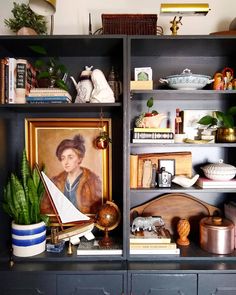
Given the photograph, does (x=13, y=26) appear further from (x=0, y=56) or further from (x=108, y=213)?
(x=108, y=213)

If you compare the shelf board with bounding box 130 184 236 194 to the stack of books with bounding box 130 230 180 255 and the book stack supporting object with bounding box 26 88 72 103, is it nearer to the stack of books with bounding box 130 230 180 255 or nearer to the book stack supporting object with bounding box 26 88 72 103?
the stack of books with bounding box 130 230 180 255

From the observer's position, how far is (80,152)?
1.64 meters

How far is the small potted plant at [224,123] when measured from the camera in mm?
1385

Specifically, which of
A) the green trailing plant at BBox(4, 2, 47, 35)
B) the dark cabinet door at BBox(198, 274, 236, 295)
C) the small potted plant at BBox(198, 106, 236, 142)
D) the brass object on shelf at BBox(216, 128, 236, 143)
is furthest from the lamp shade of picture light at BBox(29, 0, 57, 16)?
the dark cabinet door at BBox(198, 274, 236, 295)

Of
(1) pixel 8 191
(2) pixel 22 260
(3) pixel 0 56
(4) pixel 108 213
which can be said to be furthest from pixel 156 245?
(3) pixel 0 56

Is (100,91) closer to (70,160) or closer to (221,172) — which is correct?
(70,160)

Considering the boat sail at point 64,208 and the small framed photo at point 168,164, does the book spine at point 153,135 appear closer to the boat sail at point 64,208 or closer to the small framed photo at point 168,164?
the small framed photo at point 168,164

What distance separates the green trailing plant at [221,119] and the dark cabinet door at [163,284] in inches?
32.7

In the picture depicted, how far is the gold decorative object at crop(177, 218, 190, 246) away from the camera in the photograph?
1.48 meters

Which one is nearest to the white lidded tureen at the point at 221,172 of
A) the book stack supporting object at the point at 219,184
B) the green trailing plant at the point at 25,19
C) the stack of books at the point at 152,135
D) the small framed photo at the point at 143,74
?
the book stack supporting object at the point at 219,184

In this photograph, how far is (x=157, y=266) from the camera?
4.29 ft

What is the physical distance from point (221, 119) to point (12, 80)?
1191 millimetres

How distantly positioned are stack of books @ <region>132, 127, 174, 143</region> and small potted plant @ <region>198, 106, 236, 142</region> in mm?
230

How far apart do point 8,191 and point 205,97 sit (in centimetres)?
128
